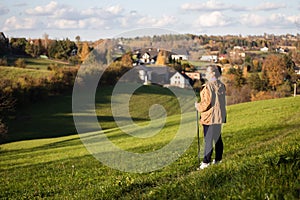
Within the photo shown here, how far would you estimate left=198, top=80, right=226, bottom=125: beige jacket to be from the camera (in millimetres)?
9914

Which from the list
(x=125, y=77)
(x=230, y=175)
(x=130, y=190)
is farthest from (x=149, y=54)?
(x=230, y=175)

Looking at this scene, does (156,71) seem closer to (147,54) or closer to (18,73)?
(147,54)

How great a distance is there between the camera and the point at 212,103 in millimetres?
9961

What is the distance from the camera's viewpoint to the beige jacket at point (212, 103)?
9.91 meters

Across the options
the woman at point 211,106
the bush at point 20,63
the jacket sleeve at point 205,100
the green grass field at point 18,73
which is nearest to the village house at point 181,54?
the woman at point 211,106

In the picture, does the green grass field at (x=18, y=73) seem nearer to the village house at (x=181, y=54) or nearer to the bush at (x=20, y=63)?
the bush at (x=20, y=63)

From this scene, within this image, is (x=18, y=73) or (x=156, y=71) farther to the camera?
(x=18, y=73)

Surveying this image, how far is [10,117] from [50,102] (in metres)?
13.3

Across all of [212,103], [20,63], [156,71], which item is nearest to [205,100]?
[212,103]

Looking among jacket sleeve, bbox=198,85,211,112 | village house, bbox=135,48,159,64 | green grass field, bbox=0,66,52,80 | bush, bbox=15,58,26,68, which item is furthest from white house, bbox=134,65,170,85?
bush, bbox=15,58,26,68

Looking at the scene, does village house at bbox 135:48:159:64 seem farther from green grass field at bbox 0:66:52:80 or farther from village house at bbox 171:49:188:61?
green grass field at bbox 0:66:52:80

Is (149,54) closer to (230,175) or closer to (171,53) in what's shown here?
(171,53)

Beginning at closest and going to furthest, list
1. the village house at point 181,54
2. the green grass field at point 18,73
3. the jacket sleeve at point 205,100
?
1. the jacket sleeve at point 205,100
2. the village house at point 181,54
3. the green grass field at point 18,73

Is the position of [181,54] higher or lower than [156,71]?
higher
